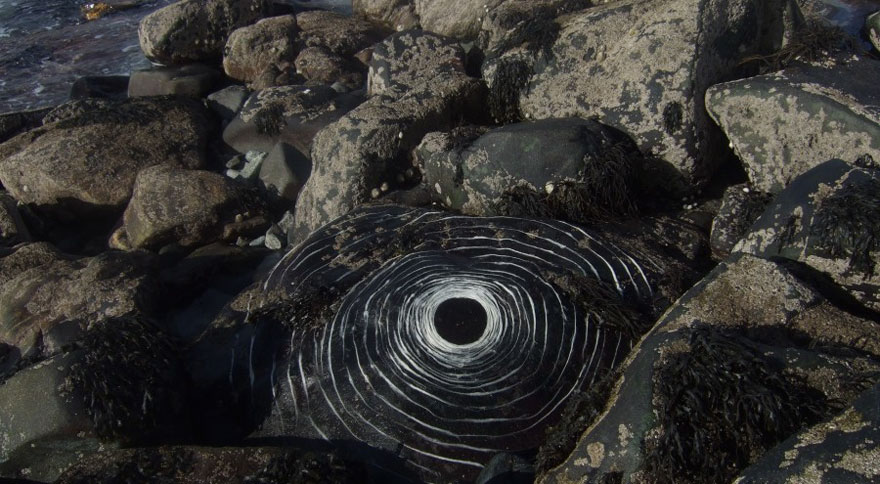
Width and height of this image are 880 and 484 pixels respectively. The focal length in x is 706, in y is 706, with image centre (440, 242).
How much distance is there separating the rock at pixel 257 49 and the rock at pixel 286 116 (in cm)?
154

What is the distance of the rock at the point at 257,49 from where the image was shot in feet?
32.5

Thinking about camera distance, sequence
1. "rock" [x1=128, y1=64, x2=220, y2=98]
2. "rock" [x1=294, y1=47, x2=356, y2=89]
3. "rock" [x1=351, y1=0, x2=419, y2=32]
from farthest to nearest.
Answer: "rock" [x1=351, y1=0, x2=419, y2=32] → "rock" [x1=128, y1=64, x2=220, y2=98] → "rock" [x1=294, y1=47, x2=356, y2=89]

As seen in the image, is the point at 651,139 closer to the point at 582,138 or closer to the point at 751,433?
the point at 582,138

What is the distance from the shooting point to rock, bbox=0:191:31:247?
728 centimetres

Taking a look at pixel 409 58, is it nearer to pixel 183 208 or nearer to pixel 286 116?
pixel 286 116

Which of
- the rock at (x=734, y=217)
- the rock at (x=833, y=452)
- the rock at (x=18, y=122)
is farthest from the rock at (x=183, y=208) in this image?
the rock at (x=833, y=452)

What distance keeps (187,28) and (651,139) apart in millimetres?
7564

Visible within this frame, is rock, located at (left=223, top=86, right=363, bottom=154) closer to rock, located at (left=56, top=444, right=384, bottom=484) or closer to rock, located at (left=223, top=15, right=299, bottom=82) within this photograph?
rock, located at (left=223, top=15, right=299, bottom=82)

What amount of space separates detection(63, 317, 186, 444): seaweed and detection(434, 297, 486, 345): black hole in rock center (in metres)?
1.74

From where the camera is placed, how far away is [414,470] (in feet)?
13.5

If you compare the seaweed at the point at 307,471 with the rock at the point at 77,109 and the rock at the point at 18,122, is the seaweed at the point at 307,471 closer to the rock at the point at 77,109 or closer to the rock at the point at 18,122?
the rock at the point at 77,109

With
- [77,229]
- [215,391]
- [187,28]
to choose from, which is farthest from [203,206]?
[187,28]

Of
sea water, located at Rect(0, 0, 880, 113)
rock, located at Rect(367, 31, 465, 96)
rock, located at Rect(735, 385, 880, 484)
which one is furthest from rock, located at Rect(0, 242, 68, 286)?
rock, located at Rect(735, 385, 880, 484)

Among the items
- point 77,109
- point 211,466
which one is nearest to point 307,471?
point 211,466
